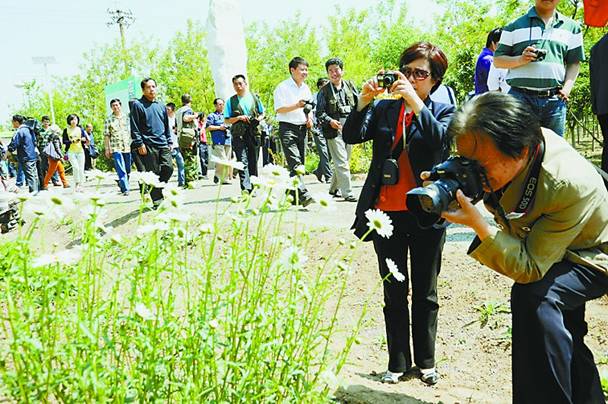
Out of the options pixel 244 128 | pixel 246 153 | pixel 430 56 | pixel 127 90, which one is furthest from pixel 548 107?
pixel 127 90

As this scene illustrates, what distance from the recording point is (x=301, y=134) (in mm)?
7461

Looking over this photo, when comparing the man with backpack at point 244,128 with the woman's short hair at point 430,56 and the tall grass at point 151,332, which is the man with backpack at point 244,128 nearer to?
the woman's short hair at point 430,56

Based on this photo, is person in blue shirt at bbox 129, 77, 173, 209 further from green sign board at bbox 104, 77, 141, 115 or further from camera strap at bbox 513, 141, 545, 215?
green sign board at bbox 104, 77, 141, 115

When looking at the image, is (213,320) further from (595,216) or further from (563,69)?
(563,69)

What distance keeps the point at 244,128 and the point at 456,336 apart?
4.70 m

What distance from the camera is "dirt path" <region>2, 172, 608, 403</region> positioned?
317cm

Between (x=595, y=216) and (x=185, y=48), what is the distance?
2316 centimetres

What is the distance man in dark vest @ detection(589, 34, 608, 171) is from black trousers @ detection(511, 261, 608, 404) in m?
2.01

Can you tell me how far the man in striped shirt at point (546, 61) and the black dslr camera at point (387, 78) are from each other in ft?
5.45

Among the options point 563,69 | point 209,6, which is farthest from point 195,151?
point 563,69

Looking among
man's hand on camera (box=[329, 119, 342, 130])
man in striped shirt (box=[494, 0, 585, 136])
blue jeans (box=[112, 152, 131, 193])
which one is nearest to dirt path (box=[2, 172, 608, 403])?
man in striped shirt (box=[494, 0, 585, 136])

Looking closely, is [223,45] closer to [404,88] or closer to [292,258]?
[404,88]

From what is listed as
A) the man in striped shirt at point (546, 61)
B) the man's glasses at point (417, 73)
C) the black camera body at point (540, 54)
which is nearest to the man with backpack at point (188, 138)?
the man in striped shirt at point (546, 61)

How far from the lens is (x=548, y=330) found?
2.26 metres
